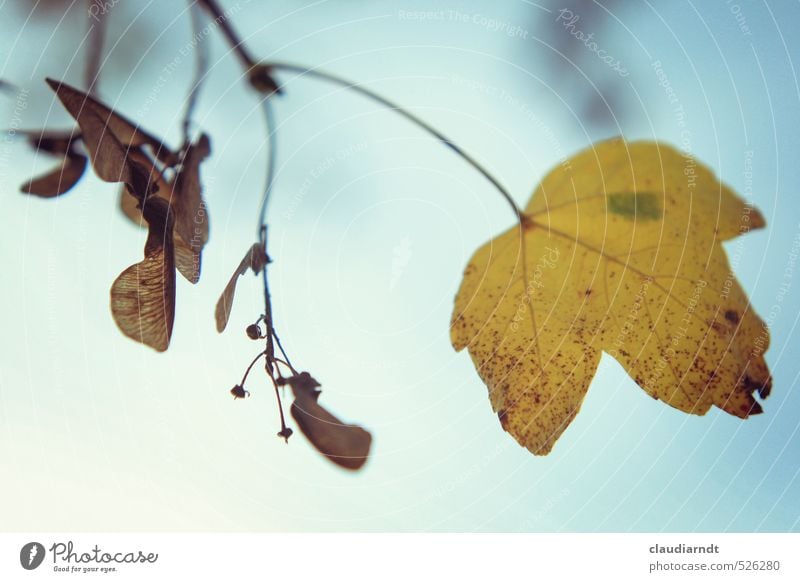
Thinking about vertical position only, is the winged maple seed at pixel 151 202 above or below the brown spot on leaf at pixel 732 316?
above

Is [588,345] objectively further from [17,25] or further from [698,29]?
[17,25]

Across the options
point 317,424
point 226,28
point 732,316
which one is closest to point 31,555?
point 317,424

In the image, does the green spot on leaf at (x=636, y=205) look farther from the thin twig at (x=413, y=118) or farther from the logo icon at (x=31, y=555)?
the logo icon at (x=31, y=555)

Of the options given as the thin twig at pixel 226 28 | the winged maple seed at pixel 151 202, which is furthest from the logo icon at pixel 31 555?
the thin twig at pixel 226 28

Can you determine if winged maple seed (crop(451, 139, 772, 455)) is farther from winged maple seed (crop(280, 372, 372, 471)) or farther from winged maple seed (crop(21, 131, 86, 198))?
winged maple seed (crop(21, 131, 86, 198))

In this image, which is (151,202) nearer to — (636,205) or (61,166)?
(61,166)

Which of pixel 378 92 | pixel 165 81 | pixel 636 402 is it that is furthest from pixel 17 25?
pixel 636 402

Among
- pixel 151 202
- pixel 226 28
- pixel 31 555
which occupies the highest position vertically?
pixel 226 28
